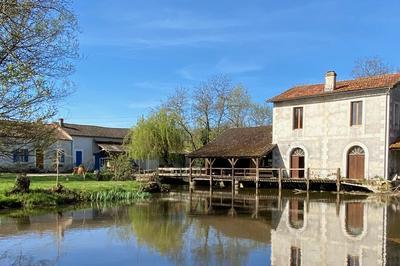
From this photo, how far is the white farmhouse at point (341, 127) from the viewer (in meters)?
24.6

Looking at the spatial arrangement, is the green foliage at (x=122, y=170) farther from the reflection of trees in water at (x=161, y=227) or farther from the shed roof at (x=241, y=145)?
the reflection of trees in water at (x=161, y=227)

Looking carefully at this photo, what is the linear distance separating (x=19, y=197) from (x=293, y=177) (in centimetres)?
1805

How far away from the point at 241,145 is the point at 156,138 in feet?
24.1

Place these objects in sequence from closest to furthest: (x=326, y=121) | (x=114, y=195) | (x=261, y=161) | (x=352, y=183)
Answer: (x=114, y=195)
(x=352, y=183)
(x=326, y=121)
(x=261, y=161)

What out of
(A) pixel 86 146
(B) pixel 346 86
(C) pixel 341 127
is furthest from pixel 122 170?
(B) pixel 346 86

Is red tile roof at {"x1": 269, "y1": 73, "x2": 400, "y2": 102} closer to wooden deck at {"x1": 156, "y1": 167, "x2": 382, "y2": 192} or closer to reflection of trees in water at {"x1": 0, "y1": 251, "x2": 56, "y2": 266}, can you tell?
wooden deck at {"x1": 156, "y1": 167, "x2": 382, "y2": 192}

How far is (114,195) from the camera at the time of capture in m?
19.5

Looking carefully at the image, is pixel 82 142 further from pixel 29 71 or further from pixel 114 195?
pixel 29 71

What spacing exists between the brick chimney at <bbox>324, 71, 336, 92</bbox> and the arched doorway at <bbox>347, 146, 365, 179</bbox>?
4036 millimetres

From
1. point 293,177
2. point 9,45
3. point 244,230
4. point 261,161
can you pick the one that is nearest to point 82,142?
point 261,161

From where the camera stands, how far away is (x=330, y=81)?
27469 mm

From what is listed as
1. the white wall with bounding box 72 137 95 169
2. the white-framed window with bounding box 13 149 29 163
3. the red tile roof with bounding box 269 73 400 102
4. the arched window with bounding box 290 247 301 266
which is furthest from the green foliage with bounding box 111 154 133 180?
the white-framed window with bounding box 13 149 29 163

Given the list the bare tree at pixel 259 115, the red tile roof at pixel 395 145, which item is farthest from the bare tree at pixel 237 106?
the red tile roof at pixel 395 145

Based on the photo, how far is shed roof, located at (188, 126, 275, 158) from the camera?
29.3 m
